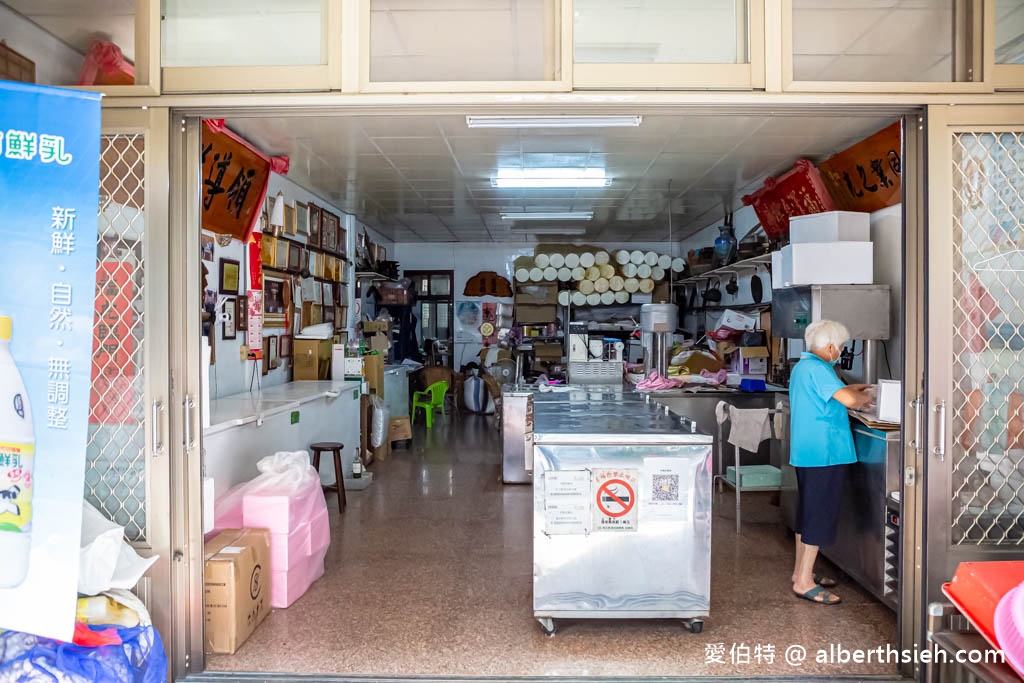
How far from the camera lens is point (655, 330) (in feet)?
23.7

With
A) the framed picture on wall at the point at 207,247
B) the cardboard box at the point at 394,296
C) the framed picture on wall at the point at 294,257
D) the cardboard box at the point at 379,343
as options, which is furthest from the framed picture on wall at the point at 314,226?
the cardboard box at the point at 394,296

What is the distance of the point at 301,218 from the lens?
719 cm

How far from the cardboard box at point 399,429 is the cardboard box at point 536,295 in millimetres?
3220

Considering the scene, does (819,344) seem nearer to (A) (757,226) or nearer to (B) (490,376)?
(A) (757,226)

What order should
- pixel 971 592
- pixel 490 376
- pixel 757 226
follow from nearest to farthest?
1. pixel 971 592
2. pixel 757 226
3. pixel 490 376

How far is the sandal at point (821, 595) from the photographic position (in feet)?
12.5

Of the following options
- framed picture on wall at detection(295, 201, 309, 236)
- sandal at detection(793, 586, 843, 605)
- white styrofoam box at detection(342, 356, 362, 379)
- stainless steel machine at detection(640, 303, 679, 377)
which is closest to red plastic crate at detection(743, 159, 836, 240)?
stainless steel machine at detection(640, 303, 679, 377)

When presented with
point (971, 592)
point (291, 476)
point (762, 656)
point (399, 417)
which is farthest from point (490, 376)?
point (971, 592)

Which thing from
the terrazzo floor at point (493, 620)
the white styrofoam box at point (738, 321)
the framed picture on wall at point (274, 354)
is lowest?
the terrazzo floor at point (493, 620)

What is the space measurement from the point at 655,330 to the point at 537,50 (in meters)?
4.71

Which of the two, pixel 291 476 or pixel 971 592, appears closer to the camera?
pixel 971 592

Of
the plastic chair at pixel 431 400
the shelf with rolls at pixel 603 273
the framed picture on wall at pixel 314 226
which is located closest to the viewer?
the framed picture on wall at pixel 314 226

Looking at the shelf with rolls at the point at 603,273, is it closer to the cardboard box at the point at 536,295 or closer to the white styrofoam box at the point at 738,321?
the cardboard box at the point at 536,295

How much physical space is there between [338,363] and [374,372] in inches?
39.0
